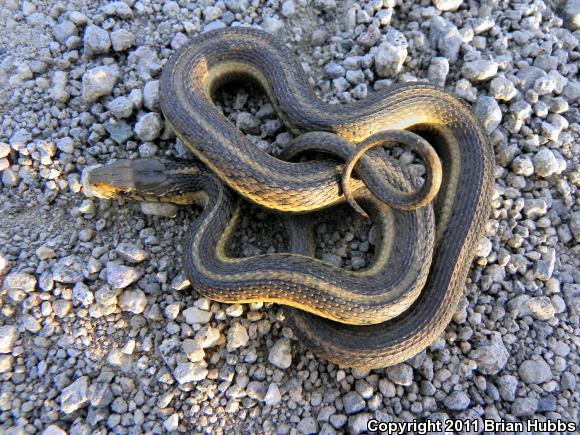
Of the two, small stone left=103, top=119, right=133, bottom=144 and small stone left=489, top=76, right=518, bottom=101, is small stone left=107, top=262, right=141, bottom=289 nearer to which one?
small stone left=103, top=119, right=133, bottom=144

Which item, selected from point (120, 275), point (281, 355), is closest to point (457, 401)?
point (281, 355)

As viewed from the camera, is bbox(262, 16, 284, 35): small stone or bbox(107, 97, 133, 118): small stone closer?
bbox(107, 97, 133, 118): small stone

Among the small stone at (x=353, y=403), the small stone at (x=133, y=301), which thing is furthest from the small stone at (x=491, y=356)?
the small stone at (x=133, y=301)

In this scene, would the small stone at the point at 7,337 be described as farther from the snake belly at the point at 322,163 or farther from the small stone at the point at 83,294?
the snake belly at the point at 322,163

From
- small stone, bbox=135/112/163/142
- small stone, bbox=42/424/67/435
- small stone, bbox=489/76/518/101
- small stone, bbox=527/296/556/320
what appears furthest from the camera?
small stone, bbox=489/76/518/101

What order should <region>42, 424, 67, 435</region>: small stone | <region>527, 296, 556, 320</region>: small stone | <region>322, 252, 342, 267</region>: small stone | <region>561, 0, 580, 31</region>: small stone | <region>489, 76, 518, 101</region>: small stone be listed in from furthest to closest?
1. <region>561, 0, 580, 31</region>: small stone
2. <region>489, 76, 518, 101</region>: small stone
3. <region>322, 252, 342, 267</region>: small stone
4. <region>527, 296, 556, 320</region>: small stone
5. <region>42, 424, 67, 435</region>: small stone

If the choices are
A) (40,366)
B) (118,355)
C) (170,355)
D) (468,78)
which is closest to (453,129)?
(468,78)

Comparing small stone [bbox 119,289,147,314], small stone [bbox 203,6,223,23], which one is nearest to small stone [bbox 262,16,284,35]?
small stone [bbox 203,6,223,23]

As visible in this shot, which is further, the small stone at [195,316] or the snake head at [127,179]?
the snake head at [127,179]
